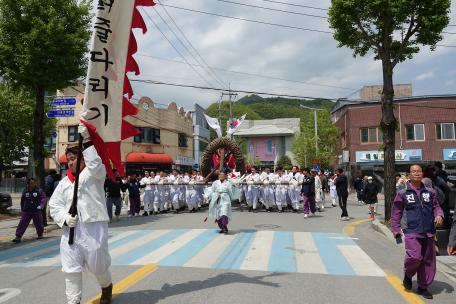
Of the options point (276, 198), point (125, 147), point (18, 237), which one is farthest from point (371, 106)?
point (18, 237)

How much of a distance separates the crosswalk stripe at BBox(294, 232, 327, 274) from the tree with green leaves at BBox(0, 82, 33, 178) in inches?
625

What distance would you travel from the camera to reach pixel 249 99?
14225cm

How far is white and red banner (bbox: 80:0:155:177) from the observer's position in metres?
5.35

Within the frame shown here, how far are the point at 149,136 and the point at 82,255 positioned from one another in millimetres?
37347

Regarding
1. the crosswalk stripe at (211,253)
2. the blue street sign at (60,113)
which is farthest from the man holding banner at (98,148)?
the blue street sign at (60,113)

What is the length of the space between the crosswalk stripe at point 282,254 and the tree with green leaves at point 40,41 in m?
8.45

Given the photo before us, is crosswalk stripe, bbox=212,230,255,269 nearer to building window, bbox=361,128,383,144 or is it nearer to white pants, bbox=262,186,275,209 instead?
white pants, bbox=262,186,275,209

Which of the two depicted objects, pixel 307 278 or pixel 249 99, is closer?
pixel 307 278

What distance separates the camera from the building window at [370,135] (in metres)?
39.2

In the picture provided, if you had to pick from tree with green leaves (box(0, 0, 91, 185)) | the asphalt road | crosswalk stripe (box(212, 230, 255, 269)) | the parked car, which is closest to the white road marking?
the asphalt road

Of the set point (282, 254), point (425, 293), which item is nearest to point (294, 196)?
point (282, 254)

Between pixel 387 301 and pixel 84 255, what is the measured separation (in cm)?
376

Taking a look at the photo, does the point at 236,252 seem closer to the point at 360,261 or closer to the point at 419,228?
the point at 360,261

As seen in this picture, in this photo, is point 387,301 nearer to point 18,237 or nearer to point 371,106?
point 18,237
